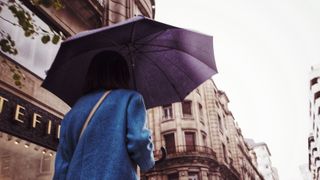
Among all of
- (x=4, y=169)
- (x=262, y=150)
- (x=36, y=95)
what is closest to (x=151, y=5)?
(x=36, y=95)

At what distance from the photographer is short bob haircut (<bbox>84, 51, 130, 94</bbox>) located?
209 cm

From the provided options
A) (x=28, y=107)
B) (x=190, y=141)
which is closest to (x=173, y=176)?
(x=190, y=141)

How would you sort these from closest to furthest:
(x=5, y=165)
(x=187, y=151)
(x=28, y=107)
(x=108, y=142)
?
(x=108, y=142), (x=5, y=165), (x=28, y=107), (x=187, y=151)

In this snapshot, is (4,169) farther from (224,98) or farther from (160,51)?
(224,98)

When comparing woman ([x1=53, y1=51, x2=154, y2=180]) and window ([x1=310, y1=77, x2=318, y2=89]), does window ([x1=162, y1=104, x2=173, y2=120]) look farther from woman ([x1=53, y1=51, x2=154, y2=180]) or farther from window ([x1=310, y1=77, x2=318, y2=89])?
woman ([x1=53, y1=51, x2=154, y2=180])

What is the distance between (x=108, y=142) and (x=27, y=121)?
3323 millimetres

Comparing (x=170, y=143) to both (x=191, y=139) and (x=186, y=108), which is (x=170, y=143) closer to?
(x=191, y=139)

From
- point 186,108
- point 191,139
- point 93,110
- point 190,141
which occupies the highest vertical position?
point 186,108

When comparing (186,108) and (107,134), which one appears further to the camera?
(186,108)

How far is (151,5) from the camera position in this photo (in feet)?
40.6

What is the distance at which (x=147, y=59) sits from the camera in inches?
127

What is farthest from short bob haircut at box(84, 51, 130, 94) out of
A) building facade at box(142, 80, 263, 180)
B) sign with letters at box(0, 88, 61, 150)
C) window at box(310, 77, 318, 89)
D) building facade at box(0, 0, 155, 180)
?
window at box(310, 77, 318, 89)

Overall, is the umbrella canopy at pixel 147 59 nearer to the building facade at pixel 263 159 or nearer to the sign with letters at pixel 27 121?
the sign with letters at pixel 27 121

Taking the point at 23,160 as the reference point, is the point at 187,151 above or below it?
above
